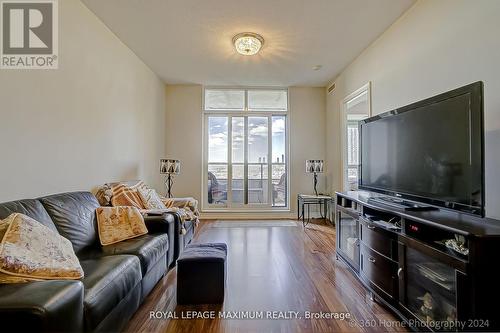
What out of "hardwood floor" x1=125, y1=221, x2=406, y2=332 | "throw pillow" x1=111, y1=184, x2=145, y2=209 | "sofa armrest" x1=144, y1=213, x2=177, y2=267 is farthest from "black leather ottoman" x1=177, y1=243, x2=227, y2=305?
"throw pillow" x1=111, y1=184, x2=145, y2=209

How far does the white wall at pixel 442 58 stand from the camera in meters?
1.85

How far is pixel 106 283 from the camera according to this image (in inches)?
59.5

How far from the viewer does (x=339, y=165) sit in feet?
15.9

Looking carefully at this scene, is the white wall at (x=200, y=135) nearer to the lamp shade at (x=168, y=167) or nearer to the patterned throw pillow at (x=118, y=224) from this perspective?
the lamp shade at (x=168, y=167)

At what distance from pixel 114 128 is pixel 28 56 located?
49.1 inches

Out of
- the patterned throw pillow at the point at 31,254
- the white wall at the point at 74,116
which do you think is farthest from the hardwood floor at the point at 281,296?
the white wall at the point at 74,116

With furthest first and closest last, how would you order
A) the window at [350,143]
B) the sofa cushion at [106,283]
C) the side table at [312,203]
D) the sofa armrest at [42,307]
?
1. the side table at [312,203]
2. the window at [350,143]
3. the sofa cushion at [106,283]
4. the sofa armrest at [42,307]

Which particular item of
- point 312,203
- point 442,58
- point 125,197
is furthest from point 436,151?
point 312,203

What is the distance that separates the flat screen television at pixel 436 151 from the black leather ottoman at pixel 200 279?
68.1 inches

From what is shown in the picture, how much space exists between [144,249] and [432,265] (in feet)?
6.94

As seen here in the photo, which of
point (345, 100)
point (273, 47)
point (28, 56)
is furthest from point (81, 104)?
point (345, 100)

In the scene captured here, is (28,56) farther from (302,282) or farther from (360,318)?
(360,318)

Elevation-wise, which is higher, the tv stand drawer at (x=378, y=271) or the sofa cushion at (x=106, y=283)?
the sofa cushion at (x=106, y=283)

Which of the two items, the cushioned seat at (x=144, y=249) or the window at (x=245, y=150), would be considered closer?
the cushioned seat at (x=144, y=249)
